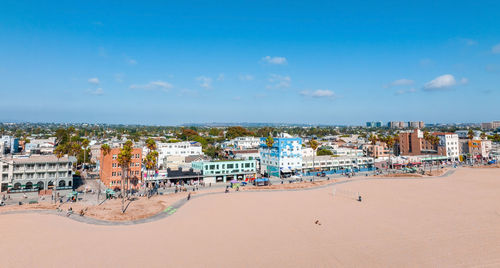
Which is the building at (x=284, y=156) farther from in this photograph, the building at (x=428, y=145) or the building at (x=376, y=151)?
the building at (x=428, y=145)

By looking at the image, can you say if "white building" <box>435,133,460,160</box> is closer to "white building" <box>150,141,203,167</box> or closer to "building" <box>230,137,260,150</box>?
"building" <box>230,137,260,150</box>

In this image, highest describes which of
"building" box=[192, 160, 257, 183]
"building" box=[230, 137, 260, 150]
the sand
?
"building" box=[230, 137, 260, 150]

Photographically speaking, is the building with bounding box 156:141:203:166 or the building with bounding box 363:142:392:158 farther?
the building with bounding box 363:142:392:158

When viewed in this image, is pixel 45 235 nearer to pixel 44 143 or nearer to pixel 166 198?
pixel 166 198

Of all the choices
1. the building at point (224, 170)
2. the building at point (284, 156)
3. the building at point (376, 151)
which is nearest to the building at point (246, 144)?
the building at point (376, 151)

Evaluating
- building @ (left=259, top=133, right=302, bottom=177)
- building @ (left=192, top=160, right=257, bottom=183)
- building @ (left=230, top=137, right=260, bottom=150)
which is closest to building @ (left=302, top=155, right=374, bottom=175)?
building @ (left=259, top=133, right=302, bottom=177)

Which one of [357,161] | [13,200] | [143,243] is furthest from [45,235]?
[357,161]
